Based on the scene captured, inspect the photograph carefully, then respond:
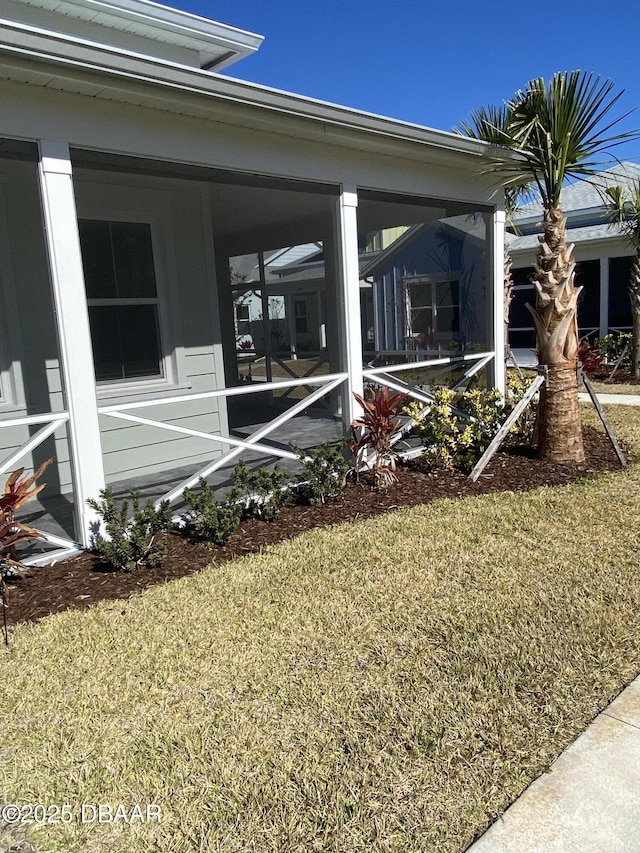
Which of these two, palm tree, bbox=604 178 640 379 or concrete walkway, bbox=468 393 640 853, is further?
palm tree, bbox=604 178 640 379

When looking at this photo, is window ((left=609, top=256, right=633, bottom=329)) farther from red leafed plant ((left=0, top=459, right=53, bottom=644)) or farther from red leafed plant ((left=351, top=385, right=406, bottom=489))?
red leafed plant ((left=0, top=459, right=53, bottom=644))

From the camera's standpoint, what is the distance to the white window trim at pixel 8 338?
235 inches

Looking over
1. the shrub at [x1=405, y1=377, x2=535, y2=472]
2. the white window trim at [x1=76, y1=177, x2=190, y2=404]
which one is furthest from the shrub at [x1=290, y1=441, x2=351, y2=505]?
the white window trim at [x1=76, y1=177, x2=190, y2=404]

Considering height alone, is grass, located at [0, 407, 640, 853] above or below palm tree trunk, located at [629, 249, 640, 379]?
below

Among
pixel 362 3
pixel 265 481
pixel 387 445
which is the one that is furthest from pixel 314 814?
pixel 362 3

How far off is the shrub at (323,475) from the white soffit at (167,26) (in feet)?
18.5

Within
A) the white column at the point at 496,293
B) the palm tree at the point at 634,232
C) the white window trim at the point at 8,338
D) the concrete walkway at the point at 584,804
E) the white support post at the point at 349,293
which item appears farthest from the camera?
the palm tree at the point at 634,232

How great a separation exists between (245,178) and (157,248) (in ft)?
4.38

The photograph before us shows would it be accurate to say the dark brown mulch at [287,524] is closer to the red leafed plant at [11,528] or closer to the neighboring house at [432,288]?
the red leafed plant at [11,528]

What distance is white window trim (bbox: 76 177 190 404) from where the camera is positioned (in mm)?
6449

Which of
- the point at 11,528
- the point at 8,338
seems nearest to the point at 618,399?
the point at 8,338

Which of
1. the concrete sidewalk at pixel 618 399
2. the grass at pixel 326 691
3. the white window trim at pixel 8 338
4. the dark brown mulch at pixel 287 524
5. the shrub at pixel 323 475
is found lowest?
the grass at pixel 326 691

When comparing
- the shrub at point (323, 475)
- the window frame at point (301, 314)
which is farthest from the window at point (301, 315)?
the shrub at point (323, 475)

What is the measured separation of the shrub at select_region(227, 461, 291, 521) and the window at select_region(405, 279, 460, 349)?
14.8 ft
